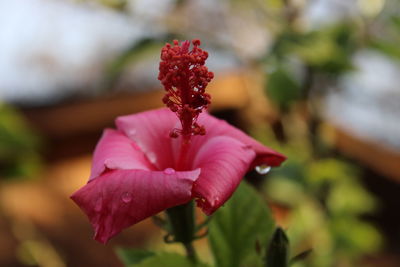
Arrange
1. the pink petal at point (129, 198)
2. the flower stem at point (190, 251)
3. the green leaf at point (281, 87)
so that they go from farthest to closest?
the green leaf at point (281, 87) < the flower stem at point (190, 251) < the pink petal at point (129, 198)

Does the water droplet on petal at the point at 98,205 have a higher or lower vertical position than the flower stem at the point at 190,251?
higher

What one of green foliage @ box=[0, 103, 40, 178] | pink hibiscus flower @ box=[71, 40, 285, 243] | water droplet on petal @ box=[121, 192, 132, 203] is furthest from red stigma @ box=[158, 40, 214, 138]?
green foliage @ box=[0, 103, 40, 178]

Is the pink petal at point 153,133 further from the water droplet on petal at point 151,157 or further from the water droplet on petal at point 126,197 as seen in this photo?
the water droplet on petal at point 126,197

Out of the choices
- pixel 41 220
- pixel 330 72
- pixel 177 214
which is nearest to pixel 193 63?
pixel 177 214

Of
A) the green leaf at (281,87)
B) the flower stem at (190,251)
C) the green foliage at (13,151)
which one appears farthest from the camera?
the green foliage at (13,151)

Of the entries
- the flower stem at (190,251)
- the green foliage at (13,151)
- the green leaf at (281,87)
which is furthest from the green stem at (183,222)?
the green foliage at (13,151)

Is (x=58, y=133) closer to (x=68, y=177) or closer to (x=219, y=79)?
(x=68, y=177)

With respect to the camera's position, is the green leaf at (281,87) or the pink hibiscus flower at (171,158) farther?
the green leaf at (281,87)

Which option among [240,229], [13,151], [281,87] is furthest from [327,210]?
[13,151]
